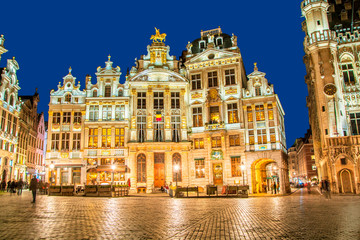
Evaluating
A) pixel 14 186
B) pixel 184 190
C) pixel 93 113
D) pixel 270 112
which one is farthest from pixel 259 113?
pixel 14 186

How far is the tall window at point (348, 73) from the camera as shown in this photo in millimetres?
37656

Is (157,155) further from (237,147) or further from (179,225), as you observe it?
(179,225)

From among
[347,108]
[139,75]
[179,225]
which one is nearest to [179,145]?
[139,75]

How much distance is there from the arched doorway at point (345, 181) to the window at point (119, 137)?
89.3ft

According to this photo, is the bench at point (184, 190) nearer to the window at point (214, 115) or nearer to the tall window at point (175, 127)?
the tall window at point (175, 127)

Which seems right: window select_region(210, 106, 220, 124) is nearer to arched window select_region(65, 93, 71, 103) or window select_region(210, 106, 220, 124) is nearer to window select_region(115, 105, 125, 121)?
window select_region(115, 105, 125, 121)

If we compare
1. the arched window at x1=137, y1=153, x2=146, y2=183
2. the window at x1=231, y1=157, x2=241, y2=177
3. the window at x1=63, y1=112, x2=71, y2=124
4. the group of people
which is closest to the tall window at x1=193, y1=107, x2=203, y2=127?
the window at x1=231, y1=157, x2=241, y2=177

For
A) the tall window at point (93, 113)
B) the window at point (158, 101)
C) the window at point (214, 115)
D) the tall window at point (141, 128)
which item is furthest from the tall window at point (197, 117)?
the tall window at point (93, 113)

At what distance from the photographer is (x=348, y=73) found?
3797 cm

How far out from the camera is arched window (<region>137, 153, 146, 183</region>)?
131 feet

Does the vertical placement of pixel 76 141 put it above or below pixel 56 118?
below

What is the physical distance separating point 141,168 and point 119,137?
5.29 metres

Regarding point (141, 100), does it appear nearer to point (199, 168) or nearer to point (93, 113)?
Answer: point (93, 113)

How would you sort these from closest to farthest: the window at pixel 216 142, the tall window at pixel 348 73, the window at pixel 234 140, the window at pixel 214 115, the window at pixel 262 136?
the tall window at pixel 348 73 < the window at pixel 262 136 < the window at pixel 234 140 < the window at pixel 216 142 < the window at pixel 214 115
